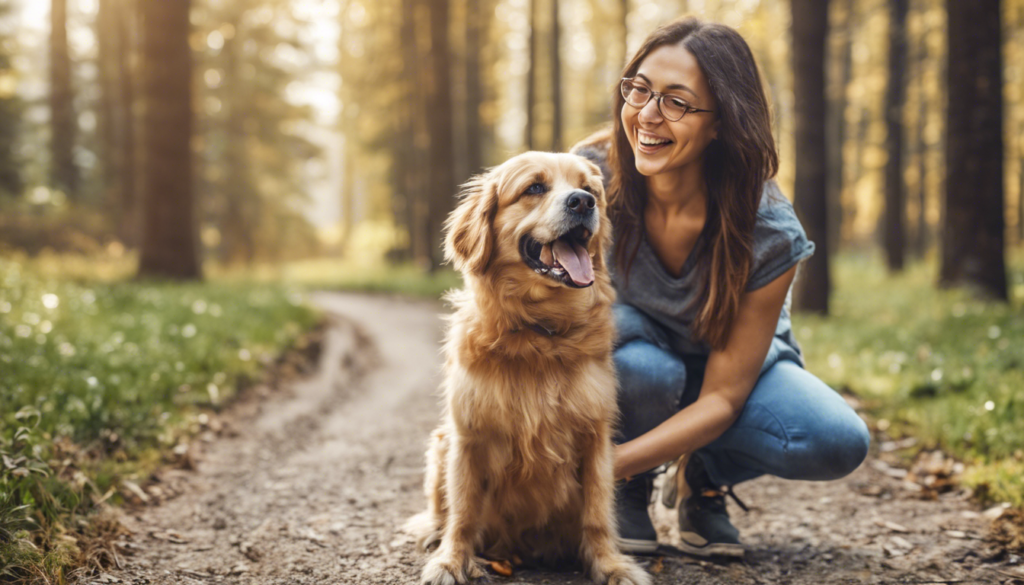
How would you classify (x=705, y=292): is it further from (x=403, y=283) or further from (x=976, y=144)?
(x=403, y=283)

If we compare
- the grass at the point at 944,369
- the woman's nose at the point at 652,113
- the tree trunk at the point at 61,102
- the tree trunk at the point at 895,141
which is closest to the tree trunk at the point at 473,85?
the tree trunk at the point at 895,141

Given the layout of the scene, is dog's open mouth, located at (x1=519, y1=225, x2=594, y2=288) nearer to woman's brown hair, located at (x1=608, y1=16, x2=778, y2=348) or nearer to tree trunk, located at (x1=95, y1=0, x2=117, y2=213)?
woman's brown hair, located at (x1=608, y1=16, x2=778, y2=348)

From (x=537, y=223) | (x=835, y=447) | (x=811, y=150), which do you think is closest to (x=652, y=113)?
(x=537, y=223)

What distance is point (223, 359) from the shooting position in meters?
4.87

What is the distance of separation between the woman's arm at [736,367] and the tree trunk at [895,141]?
37.3 ft

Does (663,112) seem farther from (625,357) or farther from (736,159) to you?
(625,357)

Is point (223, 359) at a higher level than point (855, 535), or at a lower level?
higher

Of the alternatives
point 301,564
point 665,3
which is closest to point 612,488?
point 301,564

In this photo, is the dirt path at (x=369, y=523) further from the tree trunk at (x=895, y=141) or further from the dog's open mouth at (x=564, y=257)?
the tree trunk at (x=895, y=141)

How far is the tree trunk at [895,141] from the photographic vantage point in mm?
11867

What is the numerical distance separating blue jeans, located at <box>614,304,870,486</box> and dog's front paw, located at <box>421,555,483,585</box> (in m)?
0.74

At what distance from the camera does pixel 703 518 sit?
275 cm

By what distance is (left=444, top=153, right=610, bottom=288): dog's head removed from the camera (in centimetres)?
243

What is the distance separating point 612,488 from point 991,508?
1.82m
